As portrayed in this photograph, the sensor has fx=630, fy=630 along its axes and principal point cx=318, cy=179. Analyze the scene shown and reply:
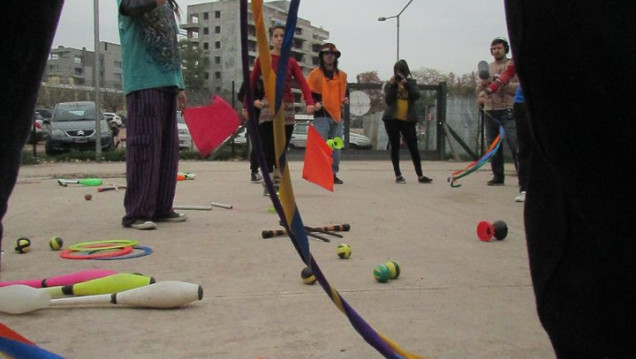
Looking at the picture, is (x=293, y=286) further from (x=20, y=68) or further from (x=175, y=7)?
(x=175, y=7)

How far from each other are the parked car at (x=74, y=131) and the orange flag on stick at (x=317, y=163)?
42.6 feet

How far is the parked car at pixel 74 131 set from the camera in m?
16.8

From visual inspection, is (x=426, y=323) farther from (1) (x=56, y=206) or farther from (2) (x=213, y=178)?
(2) (x=213, y=178)

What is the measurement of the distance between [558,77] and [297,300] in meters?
1.78

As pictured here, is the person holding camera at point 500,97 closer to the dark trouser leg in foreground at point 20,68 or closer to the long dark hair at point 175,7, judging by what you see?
the long dark hair at point 175,7

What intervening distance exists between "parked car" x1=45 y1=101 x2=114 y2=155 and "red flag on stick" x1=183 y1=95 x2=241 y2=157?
12.1 metres

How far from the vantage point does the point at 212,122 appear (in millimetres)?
5152

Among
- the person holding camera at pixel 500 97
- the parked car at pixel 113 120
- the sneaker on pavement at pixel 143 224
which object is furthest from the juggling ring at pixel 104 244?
the parked car at pixel 113 120

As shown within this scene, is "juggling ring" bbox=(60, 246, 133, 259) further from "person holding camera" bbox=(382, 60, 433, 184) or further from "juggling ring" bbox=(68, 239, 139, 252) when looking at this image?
"person holding camera" bbox=(382, 60, 433, 184)

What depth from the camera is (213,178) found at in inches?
361

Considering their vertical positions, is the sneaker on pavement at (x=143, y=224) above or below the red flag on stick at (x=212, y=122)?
below

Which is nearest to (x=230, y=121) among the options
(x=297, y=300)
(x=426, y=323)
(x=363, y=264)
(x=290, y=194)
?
(x=363, y=264)

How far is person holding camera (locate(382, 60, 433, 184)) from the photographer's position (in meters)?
8.32

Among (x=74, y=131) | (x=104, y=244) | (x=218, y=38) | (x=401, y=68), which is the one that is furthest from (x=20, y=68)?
(x=218, y=38)
